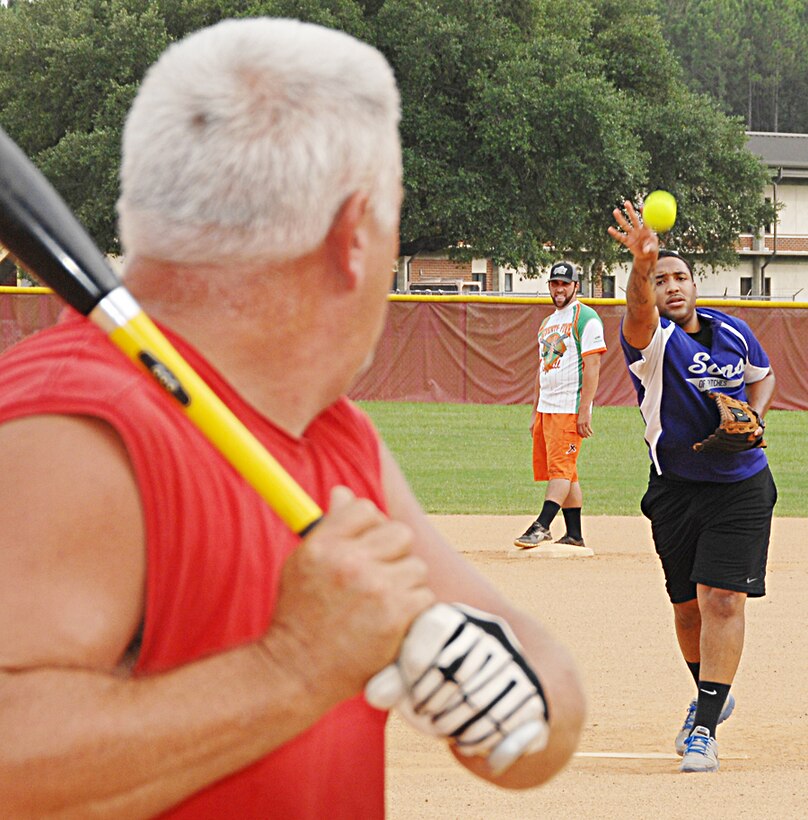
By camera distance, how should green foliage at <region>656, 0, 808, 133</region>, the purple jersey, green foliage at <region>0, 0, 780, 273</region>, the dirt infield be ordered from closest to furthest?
the dirt infield
the purple jersey
green foliage at <region>0, 0, 780, 273</region>
green foliage at <region>656, 0, 808, 133</region>

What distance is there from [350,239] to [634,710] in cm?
518

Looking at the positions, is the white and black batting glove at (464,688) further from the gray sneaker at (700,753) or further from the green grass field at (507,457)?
the green grass field at (507,457)

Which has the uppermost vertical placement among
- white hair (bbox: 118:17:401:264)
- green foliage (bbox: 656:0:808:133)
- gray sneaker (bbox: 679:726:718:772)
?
white hair (bbox: 118:17:401:264)

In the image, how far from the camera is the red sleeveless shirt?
1533 mm

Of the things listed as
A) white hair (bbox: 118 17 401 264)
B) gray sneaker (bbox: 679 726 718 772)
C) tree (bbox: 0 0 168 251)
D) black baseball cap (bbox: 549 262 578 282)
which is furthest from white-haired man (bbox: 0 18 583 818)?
tree (bbox: 0 0 168 251)

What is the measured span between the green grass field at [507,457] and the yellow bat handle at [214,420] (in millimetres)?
11457

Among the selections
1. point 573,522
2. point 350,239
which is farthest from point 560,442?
point 350,239

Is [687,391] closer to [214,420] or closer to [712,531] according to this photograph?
[712,531]

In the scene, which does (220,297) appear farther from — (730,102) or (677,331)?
(730,102)

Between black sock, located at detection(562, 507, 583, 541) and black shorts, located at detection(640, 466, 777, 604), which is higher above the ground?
black shorts, located at detection(640, 466, 777, 604)

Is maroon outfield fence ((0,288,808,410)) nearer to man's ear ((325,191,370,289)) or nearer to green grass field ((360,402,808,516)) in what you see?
green grass field ((360,402,808,516))

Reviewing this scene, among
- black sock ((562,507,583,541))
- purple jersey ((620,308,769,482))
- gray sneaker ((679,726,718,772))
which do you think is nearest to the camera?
gray sneaker ((679,726,718,772))

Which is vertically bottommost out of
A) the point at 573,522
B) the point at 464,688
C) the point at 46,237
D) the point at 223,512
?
the point at 573,522

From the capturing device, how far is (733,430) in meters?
5.93
